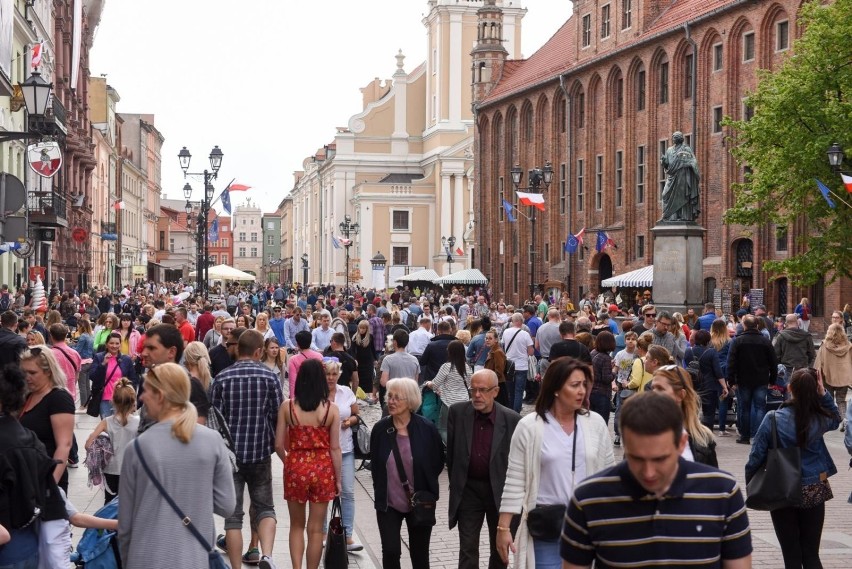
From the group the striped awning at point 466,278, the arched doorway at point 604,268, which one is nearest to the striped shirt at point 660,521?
the arched doorway at point 604,268

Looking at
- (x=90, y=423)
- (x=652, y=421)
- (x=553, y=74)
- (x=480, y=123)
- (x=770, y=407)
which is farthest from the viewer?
(x=480, y=123)

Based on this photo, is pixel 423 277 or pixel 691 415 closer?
pixel 691 415

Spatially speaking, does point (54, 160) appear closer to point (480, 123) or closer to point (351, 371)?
point (351, 371)

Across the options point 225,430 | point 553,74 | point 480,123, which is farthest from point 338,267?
point 225,430

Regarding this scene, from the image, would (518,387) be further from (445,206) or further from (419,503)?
(445,206)

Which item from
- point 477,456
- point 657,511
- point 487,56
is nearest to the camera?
point 657,511

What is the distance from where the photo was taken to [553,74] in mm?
58656

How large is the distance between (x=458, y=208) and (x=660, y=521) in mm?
87970

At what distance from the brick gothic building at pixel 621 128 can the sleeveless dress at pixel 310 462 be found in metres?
28.3

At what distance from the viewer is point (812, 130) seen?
3209 centimetres

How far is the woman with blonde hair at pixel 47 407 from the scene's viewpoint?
24.9ft

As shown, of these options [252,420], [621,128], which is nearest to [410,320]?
[252,420]

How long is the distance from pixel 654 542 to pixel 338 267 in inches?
4028

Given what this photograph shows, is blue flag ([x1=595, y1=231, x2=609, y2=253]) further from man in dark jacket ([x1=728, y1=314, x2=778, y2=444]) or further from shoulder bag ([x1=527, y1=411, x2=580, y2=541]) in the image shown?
shoulder bag ([x1=527, y1=411, x2=580, y2=541])
